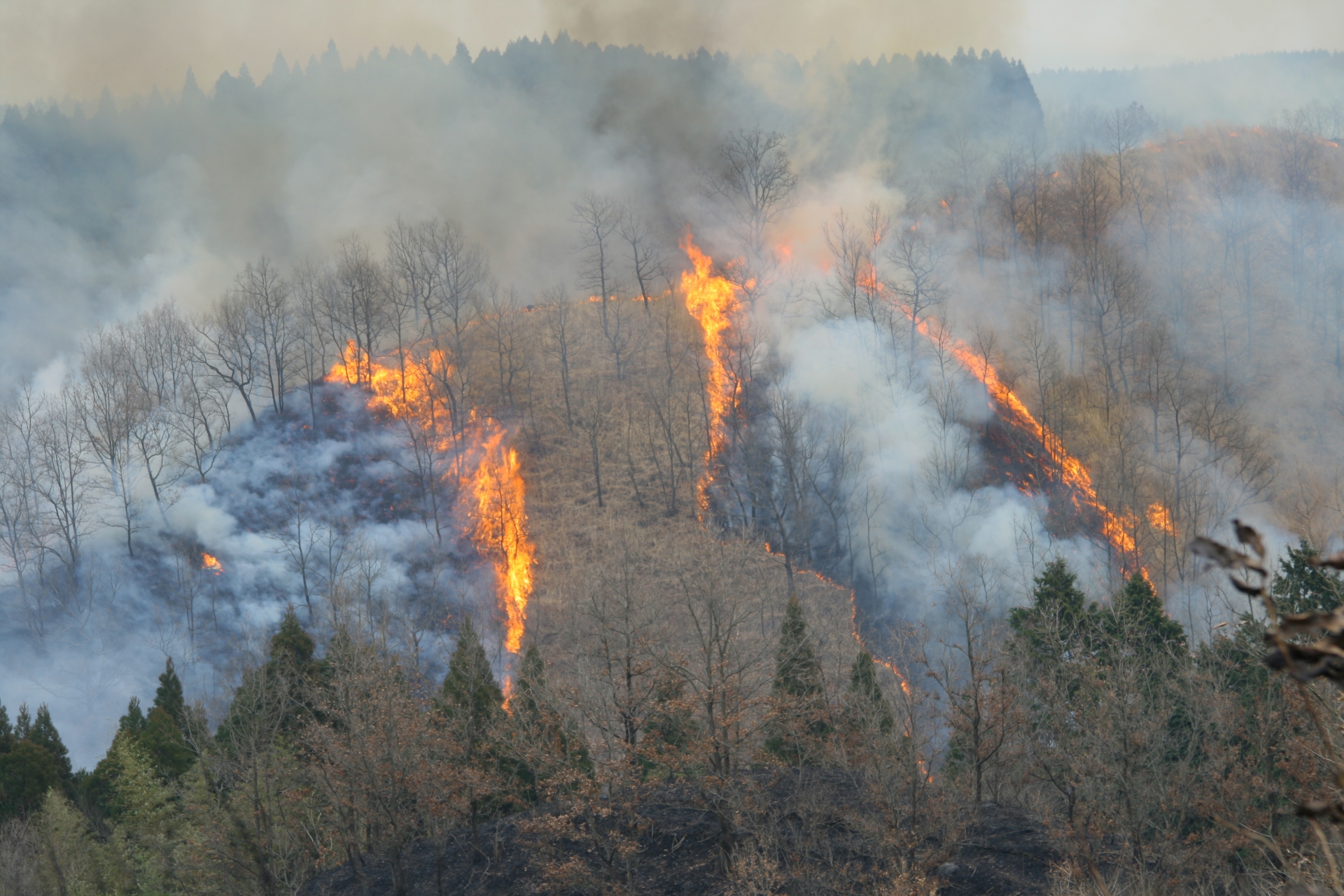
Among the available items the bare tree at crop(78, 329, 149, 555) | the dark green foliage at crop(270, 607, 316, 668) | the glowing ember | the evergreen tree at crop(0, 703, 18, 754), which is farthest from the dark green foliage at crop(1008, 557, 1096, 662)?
the bare tree at crop(78, 329, 149, 555)

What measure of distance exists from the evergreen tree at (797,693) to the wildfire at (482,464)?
66.0 ft

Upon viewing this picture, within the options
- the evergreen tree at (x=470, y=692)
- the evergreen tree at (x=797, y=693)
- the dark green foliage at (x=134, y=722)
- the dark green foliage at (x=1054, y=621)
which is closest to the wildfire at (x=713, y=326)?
the evergreen tree at (x=797, y=693)

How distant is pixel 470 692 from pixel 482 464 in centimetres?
3261

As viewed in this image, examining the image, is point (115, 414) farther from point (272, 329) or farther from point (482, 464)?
point (482, 464)

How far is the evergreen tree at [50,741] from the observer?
108 feet

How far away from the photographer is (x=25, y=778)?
102 ft

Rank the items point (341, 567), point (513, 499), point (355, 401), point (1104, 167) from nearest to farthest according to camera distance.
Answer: point (341, 567)
point (513, 499)
point (355, 401)
point (1104, 167)

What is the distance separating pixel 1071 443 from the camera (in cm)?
5209

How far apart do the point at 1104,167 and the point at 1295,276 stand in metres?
16.8

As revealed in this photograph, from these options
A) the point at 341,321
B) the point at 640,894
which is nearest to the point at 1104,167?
the point at 341,321

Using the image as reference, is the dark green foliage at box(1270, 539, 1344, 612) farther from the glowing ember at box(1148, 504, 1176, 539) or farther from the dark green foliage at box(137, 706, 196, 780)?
the dark green foliage at box(137, 706, 196, 780)

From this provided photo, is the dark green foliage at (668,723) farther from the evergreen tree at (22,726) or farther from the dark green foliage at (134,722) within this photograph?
the evergreen tree at (22,726)

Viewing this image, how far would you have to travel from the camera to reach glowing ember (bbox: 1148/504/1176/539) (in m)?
45.1

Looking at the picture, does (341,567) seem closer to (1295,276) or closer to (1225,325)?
(1225,325)
